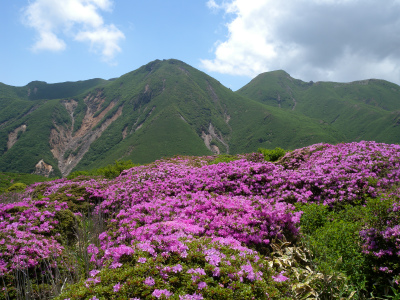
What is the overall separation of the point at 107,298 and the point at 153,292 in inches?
24.6

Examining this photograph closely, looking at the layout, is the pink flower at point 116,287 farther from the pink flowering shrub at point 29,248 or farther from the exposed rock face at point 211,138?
the exposed rock face at point 211,138

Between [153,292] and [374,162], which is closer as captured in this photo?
[153,292]

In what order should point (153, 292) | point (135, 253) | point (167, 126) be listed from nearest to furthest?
point (153, 292) < point (135, 253) < point (167, 126)

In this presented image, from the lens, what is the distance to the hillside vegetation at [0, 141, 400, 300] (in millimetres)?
3625

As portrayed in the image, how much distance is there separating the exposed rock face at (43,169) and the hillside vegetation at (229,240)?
153733 mm

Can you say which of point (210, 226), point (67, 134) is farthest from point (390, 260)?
point (67, 134)

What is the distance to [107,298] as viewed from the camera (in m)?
3.24

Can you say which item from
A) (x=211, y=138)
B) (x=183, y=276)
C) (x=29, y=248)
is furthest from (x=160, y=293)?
(x=211, y=138)

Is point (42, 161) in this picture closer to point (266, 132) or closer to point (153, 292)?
point (266, 132)

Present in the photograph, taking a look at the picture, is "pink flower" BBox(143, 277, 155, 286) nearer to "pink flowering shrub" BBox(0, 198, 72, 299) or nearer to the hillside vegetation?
the hillside vegetation

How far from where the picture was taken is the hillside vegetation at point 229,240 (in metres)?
3.62

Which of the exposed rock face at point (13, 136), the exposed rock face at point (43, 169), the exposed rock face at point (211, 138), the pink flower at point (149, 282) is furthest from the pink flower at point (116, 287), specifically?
the exposed rock face at point (13, 136)

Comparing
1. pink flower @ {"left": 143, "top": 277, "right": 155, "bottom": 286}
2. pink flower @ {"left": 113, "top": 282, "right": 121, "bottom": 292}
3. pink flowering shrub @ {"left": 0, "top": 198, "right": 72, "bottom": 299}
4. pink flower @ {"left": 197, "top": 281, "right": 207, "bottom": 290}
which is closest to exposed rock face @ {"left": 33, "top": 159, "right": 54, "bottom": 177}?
pink flowering shrub @ {"left": 0, "top": 198, "right": 72, "bottom": 299}

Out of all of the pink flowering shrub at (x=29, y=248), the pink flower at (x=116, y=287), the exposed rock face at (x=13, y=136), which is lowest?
the pink flowering shrub at (x=29, y=248)
